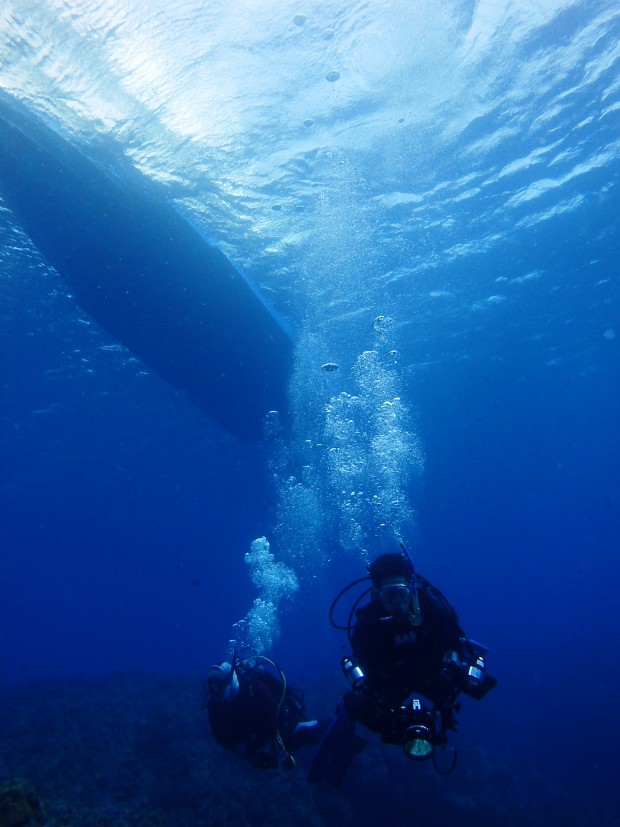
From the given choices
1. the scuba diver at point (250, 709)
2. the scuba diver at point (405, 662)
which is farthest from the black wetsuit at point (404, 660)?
the scuba diver at point (250, 709)

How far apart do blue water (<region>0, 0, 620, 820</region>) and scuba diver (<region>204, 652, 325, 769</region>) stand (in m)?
4.31

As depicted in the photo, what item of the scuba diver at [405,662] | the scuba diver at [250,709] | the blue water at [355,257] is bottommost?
the scuba diver at [250,709]

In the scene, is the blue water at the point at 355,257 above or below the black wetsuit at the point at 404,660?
above

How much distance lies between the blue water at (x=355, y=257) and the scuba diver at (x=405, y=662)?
5.65 metres

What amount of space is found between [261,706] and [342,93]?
10.5 meters

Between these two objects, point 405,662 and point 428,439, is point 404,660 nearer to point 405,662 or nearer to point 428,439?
point 405,662

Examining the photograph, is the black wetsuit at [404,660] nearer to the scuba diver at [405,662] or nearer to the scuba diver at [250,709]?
the scuba diver at [405,662]

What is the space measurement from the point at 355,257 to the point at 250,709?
1295cm

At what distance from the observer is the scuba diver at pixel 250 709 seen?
5707 millimetres

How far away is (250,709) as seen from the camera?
5.72 m

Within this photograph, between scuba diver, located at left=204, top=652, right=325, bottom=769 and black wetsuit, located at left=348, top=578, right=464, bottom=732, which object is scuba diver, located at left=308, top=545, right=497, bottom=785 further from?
scuba diver, located at left=204, top=652, right=325, bottom=769

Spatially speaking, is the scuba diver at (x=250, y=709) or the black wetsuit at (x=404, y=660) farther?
the scuba diver at (x=250, y=709)

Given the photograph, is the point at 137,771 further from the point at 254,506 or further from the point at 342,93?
the point at 254,506

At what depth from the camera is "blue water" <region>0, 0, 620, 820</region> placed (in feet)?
27.5
